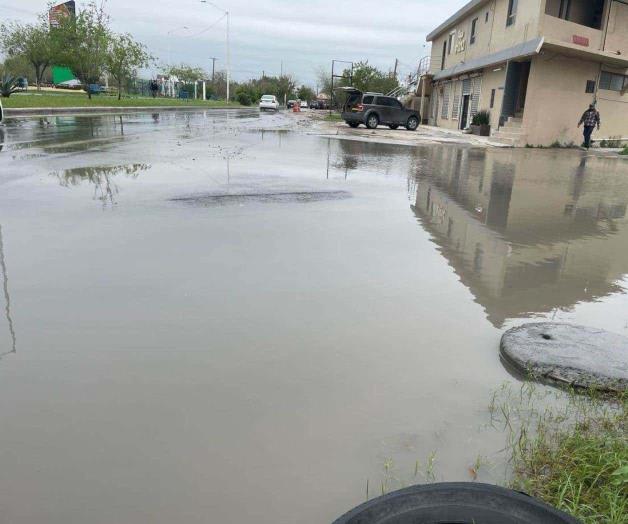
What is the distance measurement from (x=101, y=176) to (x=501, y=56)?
72.8 feet

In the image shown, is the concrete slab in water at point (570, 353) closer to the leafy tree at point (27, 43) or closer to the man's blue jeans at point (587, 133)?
the man's blue jeans at point (587, 133)

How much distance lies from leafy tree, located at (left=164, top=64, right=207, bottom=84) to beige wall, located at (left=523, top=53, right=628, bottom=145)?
2943 inches

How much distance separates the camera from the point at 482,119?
2911cm

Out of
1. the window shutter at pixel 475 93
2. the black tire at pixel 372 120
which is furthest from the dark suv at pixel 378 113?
the window shutter at pixel 475 93

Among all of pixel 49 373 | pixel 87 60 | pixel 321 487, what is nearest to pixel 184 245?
pixel 49 373

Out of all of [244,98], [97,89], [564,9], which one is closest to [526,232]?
[564,9]

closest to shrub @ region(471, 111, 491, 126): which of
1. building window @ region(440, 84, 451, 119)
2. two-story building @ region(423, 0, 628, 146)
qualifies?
two-story building @ region(423, 0, 628, 146)

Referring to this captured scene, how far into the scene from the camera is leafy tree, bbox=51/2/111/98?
41594 millimetres

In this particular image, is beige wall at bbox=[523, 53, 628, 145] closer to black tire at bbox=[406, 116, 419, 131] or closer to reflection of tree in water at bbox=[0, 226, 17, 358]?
black tire at bbox=[406, 116, 419, 131]

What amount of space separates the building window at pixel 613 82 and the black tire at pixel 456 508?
98.8ft

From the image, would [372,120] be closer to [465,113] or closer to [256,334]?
[465,113]

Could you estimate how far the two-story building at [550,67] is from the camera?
2464 centimetres

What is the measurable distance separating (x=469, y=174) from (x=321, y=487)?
11501 mm

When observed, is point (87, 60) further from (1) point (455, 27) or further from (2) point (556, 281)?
(2) point (556, 281)
